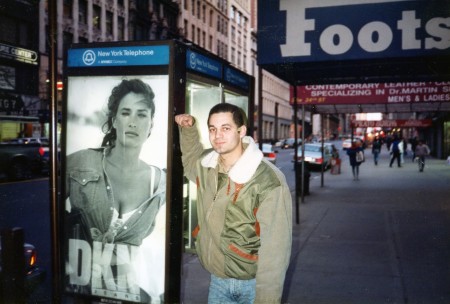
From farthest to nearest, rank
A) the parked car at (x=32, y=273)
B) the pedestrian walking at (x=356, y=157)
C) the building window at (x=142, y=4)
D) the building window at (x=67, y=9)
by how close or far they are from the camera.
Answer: the building window at (x=142, y=4) < the building window at (x=67, y=9) < the pedestrian walking at (x=356, y=157) < the parked car at (x=32, y=273)

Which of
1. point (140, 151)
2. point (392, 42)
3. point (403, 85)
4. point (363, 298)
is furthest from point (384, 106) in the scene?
point (140, 151)

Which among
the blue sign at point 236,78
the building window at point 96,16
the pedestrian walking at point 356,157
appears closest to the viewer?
the blue sign at point 236,78

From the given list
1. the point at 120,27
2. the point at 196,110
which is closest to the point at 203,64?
the point at 196,110

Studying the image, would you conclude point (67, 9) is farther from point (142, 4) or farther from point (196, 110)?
point (196, 110)

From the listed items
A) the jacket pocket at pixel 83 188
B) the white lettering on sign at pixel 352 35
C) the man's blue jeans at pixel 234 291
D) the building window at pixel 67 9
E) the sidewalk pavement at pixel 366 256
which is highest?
the building window at pixel 67 9

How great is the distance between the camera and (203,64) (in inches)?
185

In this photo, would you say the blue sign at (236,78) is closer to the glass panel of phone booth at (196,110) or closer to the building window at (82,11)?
the glass panel of phone booth at (196,110)

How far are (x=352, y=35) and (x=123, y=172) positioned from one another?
14.4 ft

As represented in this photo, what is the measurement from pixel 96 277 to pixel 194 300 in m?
1.38

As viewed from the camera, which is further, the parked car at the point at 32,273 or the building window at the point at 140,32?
the building window at the point at 140,32

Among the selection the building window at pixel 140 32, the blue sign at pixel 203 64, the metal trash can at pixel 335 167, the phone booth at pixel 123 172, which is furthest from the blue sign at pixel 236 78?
the building window at pixel 140 32

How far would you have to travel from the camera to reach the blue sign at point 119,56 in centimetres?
421

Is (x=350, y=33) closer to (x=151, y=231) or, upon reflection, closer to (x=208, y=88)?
(x=208, y=88)

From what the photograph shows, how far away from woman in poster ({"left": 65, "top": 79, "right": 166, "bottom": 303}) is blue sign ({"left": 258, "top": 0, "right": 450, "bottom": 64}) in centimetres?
377
